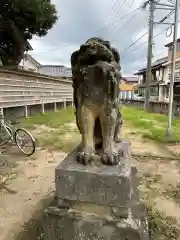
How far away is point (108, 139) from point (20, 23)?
Result: 33.6 ft

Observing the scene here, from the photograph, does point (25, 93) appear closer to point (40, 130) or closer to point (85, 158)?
point (40, 130)

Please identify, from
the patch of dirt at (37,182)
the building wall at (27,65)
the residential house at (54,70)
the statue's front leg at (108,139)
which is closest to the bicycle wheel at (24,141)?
the patch of dirt at (37,182)

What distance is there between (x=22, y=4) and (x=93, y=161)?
31.6ft

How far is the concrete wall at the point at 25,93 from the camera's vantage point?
7797 mm

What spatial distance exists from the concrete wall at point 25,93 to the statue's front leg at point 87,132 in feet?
19.8

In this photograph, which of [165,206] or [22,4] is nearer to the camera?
[165,206]

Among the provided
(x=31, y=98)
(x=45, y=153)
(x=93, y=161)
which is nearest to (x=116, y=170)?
(x=93, y=161)

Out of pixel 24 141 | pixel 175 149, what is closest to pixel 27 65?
pixel 24 141

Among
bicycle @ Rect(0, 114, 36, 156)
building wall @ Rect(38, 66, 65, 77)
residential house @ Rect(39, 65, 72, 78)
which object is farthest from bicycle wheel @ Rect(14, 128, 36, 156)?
building wall @ Rect(38, 66, 65, 77)

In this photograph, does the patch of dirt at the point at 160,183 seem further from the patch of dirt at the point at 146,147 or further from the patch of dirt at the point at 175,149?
the patch of dirt at the point at 175,149

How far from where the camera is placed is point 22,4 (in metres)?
9.68

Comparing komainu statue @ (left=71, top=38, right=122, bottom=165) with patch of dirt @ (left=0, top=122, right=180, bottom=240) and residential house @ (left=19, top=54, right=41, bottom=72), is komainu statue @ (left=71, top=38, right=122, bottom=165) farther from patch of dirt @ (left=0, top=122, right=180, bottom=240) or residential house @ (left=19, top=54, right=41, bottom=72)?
residential house @ (left=19, top=54, right=41, bottom=72)

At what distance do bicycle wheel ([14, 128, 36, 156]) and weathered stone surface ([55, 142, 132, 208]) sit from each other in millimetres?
3065

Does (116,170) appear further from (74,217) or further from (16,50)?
(16,50)
